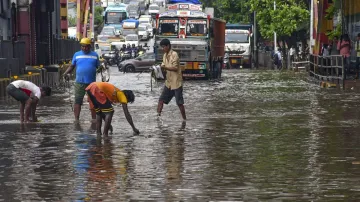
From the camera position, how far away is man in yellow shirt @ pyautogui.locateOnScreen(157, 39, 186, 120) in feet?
72.3

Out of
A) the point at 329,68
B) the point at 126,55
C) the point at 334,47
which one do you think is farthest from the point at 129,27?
the point at 329,68

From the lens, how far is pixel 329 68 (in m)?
39.2

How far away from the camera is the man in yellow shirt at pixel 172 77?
22031 mm

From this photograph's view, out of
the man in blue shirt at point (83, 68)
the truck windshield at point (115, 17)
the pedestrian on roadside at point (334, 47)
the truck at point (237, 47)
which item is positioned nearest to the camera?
the man in blue shirt at point (83, 68)

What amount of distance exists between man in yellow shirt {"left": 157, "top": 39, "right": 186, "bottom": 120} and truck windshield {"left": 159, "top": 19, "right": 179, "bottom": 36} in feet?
78.5

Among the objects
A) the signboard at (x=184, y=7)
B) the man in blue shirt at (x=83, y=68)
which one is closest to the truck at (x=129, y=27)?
the signboard at (x=184, y=7)

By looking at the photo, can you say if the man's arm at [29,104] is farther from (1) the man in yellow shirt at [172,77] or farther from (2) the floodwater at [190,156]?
(1) the man in yellow shirt at [172,77]

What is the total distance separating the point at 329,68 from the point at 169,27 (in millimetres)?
9840

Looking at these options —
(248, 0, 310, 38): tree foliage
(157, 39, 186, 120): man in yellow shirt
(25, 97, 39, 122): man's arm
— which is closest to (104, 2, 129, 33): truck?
(248, 0, 310, 38): tree foliage

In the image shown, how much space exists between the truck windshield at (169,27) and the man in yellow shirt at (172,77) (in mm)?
23920

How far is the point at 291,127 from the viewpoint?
19797mm

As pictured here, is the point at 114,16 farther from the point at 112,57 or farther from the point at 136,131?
the point at 136,131

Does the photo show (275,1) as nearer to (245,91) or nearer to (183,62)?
(183,62)

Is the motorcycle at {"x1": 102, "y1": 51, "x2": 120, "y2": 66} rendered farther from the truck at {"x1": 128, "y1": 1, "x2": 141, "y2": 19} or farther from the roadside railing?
the truck at {"x1": 128, "y1": 1, "x2": 141, "y2": 19}
